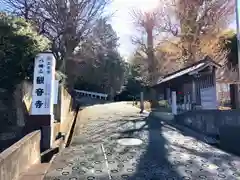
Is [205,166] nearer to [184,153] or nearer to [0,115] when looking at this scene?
[184,153]

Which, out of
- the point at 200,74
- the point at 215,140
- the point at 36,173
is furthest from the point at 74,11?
the point at 36,173

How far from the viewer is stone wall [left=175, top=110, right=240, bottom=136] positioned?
8.73 meters

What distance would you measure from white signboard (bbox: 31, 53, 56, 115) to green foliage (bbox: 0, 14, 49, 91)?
338 mm

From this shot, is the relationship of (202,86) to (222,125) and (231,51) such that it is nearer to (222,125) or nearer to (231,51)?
(222,125)

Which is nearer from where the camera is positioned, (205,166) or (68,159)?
(205,166)

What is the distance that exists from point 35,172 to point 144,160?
2.47 metres

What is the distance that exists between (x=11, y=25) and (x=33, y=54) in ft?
4.09

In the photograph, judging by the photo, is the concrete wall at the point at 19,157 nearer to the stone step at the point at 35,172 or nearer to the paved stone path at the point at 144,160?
the stone step at the point at 35,172

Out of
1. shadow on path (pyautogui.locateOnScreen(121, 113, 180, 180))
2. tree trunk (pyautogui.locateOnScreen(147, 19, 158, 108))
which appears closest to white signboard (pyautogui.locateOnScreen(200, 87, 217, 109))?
shadow on path (pyautogui.locateOnScreen(121, 113, 180, 180))

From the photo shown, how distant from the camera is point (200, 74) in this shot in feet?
47.0

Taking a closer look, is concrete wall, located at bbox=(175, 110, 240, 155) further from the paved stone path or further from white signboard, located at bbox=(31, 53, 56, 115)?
white signboard, located at bbox=(31, 53, 56, 115)

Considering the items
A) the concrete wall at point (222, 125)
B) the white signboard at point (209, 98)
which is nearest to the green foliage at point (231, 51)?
the white signboard at point (209, 98)

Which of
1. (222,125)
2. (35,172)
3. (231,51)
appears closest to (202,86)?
(222,125)

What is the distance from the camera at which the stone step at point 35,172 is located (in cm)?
519
